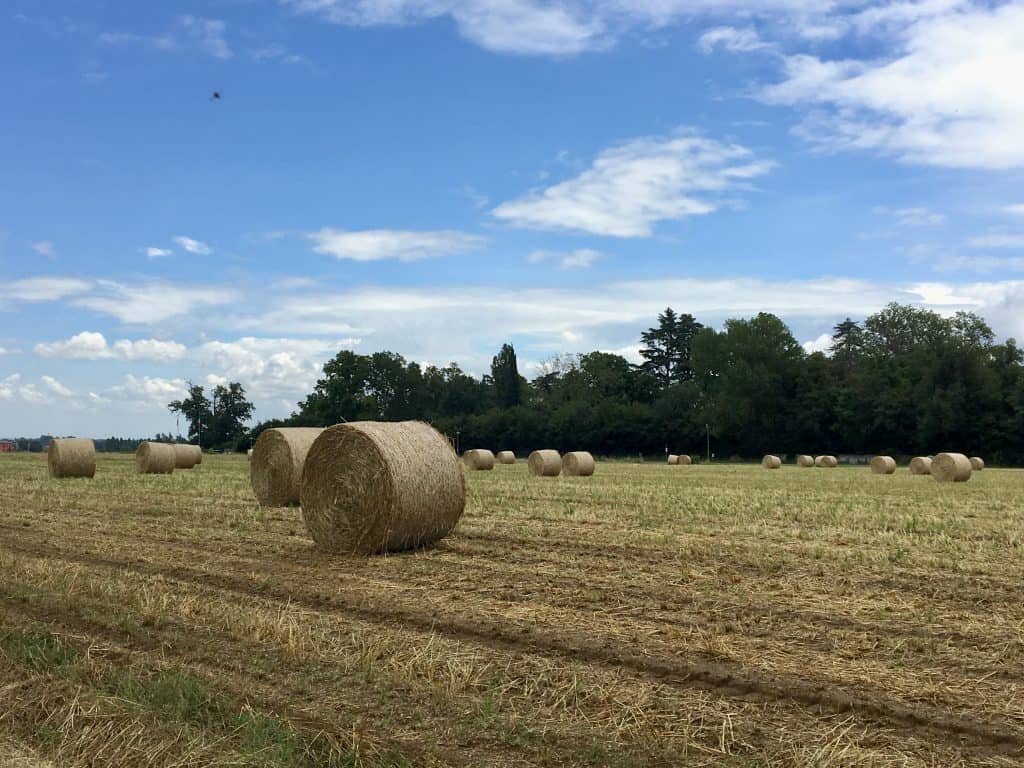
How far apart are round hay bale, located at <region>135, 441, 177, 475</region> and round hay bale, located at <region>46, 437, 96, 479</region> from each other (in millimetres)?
3289

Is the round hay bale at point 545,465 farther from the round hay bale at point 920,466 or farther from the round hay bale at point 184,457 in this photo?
the round hay bale at point 920,466

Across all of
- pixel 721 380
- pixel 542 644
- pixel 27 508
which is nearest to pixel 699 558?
pixel 542 644

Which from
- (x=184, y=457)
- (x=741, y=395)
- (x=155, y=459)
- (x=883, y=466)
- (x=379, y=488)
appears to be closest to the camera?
(x=379, y=488)

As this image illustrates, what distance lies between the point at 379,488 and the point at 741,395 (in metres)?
61.0

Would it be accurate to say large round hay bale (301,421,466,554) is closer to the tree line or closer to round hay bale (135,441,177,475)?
round hay bale (135,441,177,475)

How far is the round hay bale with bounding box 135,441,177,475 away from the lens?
1095 inches

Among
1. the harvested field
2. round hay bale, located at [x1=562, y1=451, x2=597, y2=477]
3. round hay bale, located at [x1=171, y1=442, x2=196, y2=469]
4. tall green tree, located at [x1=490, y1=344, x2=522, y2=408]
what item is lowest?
the harvested field

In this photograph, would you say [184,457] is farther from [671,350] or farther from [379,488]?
[671,350]

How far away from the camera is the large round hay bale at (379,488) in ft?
34.2

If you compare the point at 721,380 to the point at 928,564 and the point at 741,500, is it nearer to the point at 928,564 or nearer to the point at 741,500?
the point at 741,500

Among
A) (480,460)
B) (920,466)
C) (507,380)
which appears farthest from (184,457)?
(507,380)

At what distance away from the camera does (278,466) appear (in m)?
16.1

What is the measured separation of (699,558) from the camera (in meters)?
9.49

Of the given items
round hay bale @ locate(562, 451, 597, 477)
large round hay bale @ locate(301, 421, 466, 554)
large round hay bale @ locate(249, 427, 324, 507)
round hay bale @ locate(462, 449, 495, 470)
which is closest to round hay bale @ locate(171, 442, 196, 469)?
round hay bale @ locate(462, 449, 495, 470)
